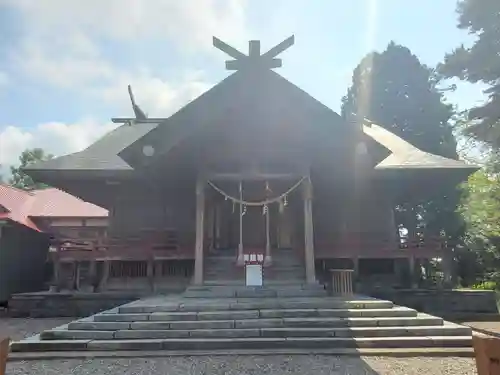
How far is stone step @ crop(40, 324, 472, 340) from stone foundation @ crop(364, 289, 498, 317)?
15.9 ft

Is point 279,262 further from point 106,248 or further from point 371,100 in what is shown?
point 371,100

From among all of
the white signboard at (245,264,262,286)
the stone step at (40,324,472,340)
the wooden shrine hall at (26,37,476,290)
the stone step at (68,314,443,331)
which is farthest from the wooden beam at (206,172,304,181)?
the stone step at (40,324,472,340)

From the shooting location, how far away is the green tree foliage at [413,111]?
1673cm

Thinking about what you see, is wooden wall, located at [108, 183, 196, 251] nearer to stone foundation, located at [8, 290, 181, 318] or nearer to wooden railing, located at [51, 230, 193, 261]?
wooden railing, located at [51, 230, 193, 261]

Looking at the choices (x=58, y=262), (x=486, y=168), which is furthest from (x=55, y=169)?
(x=486, y=168)

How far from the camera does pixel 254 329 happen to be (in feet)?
21.0

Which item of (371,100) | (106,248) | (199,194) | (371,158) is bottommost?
(106,248)

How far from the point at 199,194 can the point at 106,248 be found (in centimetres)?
359

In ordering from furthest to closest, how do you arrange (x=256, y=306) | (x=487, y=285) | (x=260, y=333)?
(x=487, y=285) < (x=256, y=306) < (x=260, y=333)

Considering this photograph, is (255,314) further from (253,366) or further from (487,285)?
(487,285)

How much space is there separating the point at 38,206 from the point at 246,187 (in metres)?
10.7

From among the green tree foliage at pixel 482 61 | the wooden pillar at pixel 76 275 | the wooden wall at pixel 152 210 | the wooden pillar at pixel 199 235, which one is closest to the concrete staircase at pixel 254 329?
the wooden pillar at pixel 199 235

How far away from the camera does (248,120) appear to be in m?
10.3

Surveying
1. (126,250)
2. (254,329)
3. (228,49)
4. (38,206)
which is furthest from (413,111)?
(38,206)
